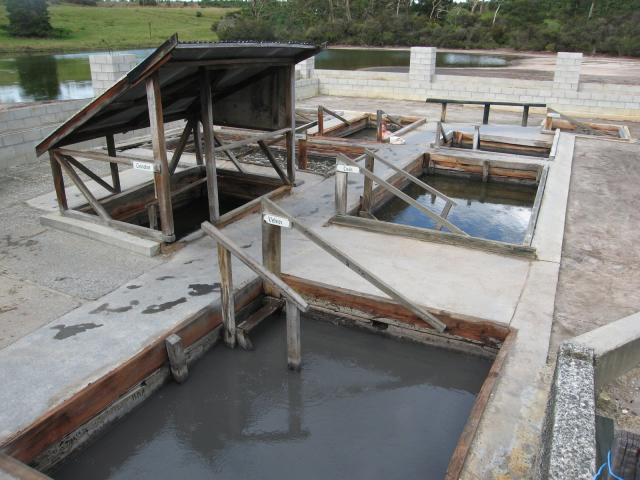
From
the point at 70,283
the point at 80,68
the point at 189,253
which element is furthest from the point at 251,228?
the point at 80,68

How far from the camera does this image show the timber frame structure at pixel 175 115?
6281mm

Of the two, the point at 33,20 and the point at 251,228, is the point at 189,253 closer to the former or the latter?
the point at 251,228

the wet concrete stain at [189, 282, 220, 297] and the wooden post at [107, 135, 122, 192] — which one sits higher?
the wooden post at [107, 135, 122, 192]

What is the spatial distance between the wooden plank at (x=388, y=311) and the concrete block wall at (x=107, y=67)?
9.40 m

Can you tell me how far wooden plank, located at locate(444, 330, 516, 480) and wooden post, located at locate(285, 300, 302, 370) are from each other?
1.75m

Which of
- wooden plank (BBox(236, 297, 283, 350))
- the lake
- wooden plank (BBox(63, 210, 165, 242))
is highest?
wooden plank (BBox(63, 210, 165, 242))

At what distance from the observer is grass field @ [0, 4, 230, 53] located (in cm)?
5800

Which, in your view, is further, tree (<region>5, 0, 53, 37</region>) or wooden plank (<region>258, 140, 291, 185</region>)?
tree (<region>5, 0, 53, 37</region>)

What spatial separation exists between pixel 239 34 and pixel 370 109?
4629cm

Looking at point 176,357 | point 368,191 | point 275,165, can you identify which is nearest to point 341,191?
point 368,191

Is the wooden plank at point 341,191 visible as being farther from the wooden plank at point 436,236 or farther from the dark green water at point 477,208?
the dark green water at point 477,208

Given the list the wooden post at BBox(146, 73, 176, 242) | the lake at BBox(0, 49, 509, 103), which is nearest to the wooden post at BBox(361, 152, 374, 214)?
the wooden post at BBox(146, 73, 176, 242)

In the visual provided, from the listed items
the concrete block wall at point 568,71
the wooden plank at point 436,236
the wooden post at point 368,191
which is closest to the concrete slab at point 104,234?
the wooden plank at point 436,236

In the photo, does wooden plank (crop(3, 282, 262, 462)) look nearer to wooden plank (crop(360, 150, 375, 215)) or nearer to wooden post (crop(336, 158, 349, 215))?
wooden post (crop(336, 158, 349, 215))
